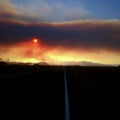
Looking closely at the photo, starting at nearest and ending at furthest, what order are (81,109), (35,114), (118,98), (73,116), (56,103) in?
(35,114) < (73,116) < (81,109) < (56,103) < (118,98)

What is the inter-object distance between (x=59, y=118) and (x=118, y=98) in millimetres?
7962

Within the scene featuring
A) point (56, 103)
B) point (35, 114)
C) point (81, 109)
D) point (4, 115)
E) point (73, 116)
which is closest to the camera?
point (4, 115)

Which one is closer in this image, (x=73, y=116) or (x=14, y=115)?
(x=14, y=115)

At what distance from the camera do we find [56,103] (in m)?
14.9

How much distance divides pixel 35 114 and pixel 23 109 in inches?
42.1

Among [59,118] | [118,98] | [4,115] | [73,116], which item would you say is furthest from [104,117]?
[118,98]

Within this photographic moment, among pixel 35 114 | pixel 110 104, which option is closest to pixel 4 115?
pixel 35 114

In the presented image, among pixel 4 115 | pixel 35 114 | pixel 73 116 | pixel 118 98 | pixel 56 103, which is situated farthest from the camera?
pixel 118 98

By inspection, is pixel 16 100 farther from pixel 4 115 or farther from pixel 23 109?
pixel 4 115

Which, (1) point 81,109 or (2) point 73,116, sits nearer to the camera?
(2) point 73,116

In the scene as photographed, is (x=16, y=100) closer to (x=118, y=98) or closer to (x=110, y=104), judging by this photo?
(x=110, y=104)

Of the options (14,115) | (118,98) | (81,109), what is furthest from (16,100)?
(118,98)

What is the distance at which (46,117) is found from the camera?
35.3 ft

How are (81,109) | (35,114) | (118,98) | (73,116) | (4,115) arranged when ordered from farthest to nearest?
1. (118,98)
2. (81,109)
3. (73,116)
4. (35,114)
5. (4,115)
